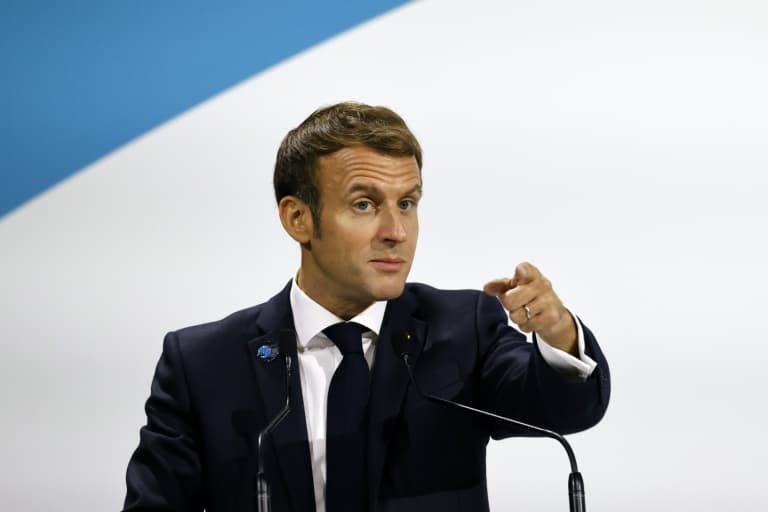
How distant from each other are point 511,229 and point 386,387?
987 mm

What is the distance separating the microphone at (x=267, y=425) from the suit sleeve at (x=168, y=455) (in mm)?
118

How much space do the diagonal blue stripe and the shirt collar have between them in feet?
3.81

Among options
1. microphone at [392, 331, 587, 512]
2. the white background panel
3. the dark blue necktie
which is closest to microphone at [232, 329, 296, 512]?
the dark blue necktie

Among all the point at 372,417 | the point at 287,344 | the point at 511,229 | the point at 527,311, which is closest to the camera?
the point at 527,311

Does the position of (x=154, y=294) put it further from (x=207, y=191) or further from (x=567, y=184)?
(x=567, y=184)

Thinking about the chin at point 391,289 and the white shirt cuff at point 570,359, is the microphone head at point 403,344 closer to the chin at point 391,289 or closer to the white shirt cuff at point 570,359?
the chin at point 391,289

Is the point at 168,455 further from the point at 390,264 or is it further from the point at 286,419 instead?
the point at 390,264

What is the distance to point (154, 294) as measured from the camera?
131 inches

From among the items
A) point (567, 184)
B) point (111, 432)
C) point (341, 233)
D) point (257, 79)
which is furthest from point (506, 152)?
point (111, 432)

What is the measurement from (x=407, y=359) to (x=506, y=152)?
1.18 m

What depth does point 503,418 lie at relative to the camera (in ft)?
6.77

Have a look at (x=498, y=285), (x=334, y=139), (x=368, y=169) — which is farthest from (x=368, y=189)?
(x=498, y=285)

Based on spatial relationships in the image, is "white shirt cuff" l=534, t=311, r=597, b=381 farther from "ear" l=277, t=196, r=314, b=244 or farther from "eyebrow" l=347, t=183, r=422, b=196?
"ear" l=277, t=196, r=314, b=244

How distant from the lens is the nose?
2.24 m
